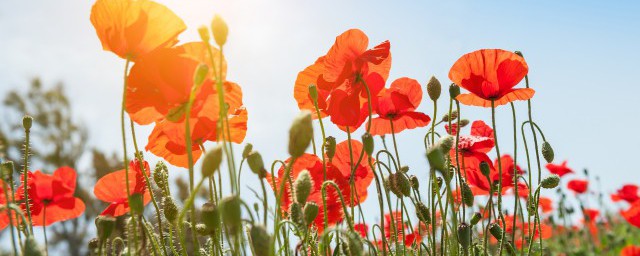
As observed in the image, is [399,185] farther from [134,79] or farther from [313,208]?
[134,79]

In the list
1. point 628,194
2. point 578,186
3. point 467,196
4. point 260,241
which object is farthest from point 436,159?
point 578,186

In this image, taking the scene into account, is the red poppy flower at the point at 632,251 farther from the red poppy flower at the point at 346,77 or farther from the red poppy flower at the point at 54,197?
the red poppy flower at the point at 54,197

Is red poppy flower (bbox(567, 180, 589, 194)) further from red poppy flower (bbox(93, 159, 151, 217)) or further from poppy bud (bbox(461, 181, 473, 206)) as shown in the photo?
red poppy flower (bbox(93, 159, 151, 217))

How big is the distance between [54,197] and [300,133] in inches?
72.4

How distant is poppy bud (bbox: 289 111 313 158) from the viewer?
3.32 ft

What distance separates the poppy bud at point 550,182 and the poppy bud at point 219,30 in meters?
1.12

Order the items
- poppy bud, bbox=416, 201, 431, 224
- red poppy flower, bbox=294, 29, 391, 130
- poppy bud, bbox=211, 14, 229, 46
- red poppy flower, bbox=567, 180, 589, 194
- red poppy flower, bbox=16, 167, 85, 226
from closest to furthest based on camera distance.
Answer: poppy bud, bbox=211, 14, 229, 46 < poppy bud, bbox=416, 201, 431, 224 < red poppy flower, bbox=294, 29, 391, 130 < red poppy flower, bbox=16, 167, 85, 226 < red poppy flower, bbox=567, 180, 589, 194

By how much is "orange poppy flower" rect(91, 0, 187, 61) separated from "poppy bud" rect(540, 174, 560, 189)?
1.11 m

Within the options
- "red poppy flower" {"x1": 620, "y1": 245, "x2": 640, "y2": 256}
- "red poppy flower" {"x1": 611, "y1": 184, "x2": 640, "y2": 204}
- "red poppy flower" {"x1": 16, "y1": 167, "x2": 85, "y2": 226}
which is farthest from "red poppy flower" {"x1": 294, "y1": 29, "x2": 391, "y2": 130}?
"red poppy flower" {"x1": 611, "y1": 184, "x2": 640, "y2": 204}

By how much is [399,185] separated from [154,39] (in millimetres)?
684

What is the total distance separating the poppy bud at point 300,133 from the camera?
1012 mm

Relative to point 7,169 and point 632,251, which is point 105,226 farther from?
point 632,251

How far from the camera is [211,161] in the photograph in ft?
3.23

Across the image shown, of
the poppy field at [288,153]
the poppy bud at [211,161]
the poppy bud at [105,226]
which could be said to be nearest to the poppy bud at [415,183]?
the poppy field at [288,153]
